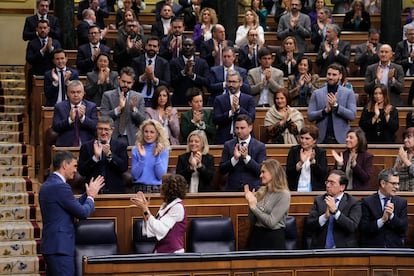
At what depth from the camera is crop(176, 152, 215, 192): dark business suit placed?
30.3 feet

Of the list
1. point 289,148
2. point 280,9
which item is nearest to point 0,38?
point 280,9

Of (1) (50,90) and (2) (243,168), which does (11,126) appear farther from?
(2) (243,168)

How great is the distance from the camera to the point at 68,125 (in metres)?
9.77

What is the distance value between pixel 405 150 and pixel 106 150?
8.43 feet

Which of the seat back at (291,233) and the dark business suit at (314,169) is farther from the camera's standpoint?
the dark business suit at (314,169)

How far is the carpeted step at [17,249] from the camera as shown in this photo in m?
9.38

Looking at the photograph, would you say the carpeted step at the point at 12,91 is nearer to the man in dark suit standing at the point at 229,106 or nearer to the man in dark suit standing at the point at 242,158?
the man in dark suit standing at the point at 229,106

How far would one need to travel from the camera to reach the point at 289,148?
32.5 ft

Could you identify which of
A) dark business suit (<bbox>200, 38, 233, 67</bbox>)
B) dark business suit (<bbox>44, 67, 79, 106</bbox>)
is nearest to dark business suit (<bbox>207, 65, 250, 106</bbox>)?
dark business suit (<bbox>200, 38, 233, 67</bbox>)

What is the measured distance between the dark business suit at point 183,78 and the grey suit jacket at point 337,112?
51.1 inches

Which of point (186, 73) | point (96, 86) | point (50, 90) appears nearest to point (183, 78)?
point (186, 73)

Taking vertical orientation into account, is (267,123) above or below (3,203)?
above

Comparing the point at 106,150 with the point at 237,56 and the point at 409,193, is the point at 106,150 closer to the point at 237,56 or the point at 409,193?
the point at 409,193

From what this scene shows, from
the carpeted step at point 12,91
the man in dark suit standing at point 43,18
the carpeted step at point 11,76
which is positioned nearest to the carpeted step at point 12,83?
the carpeted step at point 12,91
